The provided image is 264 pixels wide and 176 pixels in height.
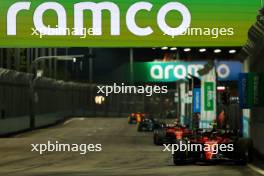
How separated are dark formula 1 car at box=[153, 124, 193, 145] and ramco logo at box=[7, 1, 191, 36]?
10.8m

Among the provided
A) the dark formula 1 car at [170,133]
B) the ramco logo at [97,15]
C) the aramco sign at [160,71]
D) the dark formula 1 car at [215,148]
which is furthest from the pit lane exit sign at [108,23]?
the dark formula 1 car at [170,133]

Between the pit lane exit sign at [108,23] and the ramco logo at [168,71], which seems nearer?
the pit lane exit sign at [108,23]

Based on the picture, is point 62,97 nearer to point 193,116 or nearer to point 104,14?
point 193,116

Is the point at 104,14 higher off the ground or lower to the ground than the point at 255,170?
higher

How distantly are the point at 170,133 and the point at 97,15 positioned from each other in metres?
13.6

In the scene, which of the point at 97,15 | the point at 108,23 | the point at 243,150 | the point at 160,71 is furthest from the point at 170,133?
the point at 97,15

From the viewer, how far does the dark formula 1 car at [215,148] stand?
21.7 metres

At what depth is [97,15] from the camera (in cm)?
1702

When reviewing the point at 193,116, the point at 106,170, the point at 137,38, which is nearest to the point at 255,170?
the point at 106,170

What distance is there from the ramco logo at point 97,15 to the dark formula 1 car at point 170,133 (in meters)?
10.8

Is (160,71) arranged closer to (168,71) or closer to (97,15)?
(168,71)

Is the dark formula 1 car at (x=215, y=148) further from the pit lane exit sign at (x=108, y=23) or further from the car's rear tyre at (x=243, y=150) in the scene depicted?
the pit lane exit sign at (x=108, y=23)

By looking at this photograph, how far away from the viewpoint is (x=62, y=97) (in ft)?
183

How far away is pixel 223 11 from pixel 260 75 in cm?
677
